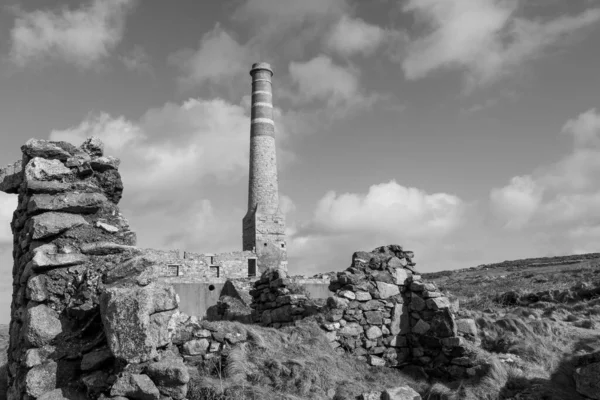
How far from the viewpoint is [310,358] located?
7105mm

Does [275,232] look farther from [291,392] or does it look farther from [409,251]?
[291,392]

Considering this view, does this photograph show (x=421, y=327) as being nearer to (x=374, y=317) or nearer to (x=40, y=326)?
(x=374, y=317)

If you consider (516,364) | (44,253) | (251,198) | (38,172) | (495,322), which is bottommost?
(516,364)

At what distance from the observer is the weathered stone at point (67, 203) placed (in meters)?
5.65

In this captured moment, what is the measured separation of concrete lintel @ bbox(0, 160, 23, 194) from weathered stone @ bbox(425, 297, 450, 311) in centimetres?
679

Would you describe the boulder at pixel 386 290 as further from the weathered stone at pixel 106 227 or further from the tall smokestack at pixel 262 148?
the tall smokestack at pixel 262 148

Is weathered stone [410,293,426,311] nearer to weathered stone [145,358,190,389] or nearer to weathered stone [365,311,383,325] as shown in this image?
weathered stone [365,311,383,325]

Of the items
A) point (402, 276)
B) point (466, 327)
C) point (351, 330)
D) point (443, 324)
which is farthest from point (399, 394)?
point (402, 276)

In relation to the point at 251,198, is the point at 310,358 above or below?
below

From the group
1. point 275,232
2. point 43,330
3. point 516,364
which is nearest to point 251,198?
point 275,232

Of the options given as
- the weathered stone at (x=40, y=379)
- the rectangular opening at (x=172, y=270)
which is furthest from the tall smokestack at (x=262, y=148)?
the weathered stone at (x=40, y=379)

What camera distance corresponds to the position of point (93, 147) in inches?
260

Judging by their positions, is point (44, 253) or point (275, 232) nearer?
point (44, 253)

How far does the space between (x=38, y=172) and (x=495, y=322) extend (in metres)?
8.34
